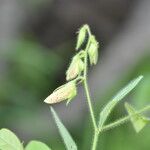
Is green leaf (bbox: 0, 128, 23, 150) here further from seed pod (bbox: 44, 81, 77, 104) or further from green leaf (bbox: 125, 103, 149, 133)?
green leaf (bbox: 125, 103, 149, 133)

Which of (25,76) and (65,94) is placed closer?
(65,94)

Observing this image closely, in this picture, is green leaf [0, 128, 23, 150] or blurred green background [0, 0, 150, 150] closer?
green leaf [0, 128, 23, 150]

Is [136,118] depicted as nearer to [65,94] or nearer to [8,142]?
[65,94]

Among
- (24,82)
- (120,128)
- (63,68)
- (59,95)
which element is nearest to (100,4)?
(63,68)

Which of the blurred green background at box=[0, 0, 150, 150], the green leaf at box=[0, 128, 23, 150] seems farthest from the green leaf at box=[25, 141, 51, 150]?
the blurred green background at box=[0, 0, 150, 150]

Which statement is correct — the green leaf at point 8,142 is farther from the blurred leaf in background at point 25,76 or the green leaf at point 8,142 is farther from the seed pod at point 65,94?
the blurred leaf in background at point 25,76

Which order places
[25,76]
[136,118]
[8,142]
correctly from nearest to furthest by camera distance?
[8,142], [136,118], [25,76]

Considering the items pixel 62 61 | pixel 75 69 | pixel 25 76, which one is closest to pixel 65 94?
pixel 75 69

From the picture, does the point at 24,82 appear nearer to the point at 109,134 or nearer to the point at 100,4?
the point at 109,134

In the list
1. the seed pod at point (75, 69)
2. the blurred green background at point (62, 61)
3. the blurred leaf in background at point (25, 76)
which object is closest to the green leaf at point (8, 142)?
the seed pod at point (75, 69)
